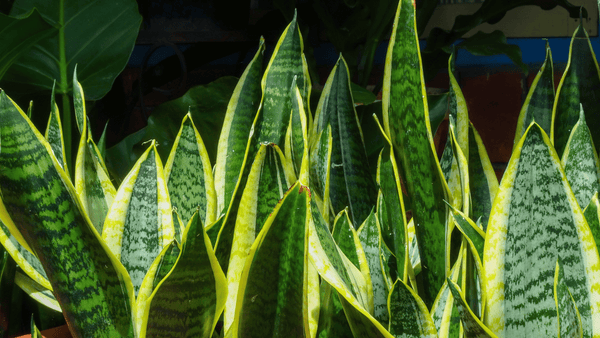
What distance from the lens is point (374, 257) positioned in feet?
1.01

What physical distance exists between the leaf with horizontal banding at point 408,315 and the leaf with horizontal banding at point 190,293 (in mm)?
92

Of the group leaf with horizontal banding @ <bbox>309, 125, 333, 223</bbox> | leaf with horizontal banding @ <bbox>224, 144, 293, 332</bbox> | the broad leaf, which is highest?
the broad leaf

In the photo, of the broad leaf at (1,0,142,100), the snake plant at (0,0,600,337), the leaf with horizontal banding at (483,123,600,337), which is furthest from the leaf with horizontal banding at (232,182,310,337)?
the broad leaf at (1,0,142,100)

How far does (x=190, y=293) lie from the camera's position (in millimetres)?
254

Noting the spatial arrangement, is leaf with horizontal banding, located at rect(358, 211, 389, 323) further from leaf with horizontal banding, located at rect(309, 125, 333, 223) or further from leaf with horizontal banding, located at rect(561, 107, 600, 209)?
leaf with horizontal banding, located at rect(561, 107, 600, 209)

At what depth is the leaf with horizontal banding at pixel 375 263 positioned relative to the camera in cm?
29

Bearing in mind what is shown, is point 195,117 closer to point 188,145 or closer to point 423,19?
point 188,145

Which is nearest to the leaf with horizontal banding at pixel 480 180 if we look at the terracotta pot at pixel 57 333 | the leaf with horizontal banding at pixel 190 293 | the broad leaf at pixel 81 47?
the leaf with horizontal banding at pixel 190 293

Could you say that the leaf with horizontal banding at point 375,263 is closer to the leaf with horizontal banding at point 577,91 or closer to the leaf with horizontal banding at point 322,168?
the leaf with horizontal banding at point 322,168

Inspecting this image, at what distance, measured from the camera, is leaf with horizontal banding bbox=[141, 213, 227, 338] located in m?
0.24

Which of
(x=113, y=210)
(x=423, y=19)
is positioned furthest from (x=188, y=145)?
(x=423, y=19)

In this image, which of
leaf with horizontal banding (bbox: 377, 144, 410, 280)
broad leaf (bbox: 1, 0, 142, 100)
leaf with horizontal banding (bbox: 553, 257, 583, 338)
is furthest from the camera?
broad leaf (bbox: 1, 0, 142, 100)

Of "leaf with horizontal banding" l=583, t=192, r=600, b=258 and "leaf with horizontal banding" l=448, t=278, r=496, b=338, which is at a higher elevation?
"leaf with horizontal banding" l=583, t=192, r=600, b=258

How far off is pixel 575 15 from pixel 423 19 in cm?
37
